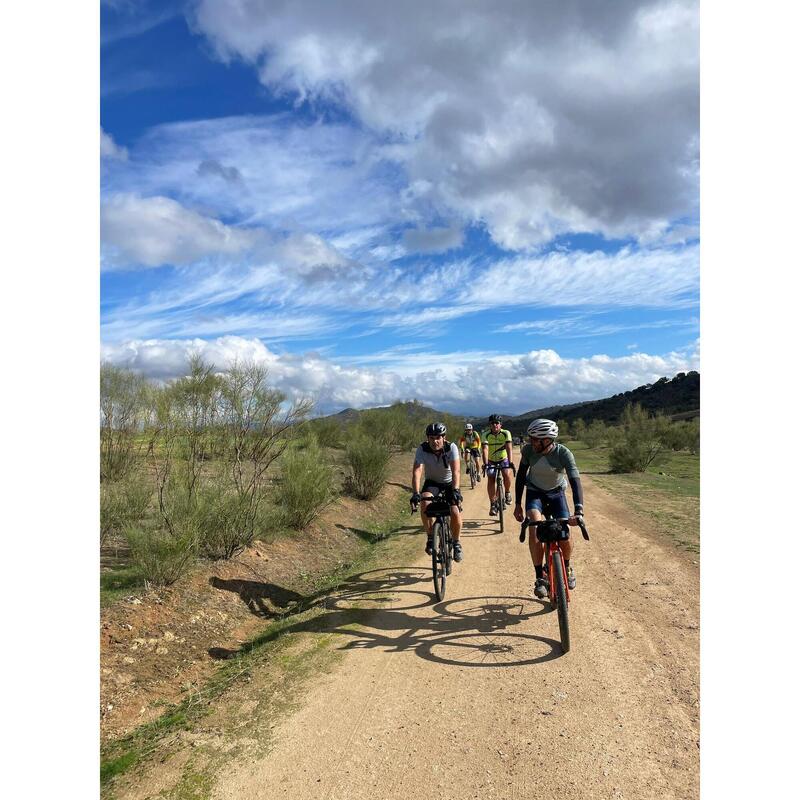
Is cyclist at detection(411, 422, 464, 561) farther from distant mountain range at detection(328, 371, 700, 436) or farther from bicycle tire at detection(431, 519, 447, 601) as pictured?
distant mountain range at detection(328, 371, 700, 436)

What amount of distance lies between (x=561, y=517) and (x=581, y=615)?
4.21 ft

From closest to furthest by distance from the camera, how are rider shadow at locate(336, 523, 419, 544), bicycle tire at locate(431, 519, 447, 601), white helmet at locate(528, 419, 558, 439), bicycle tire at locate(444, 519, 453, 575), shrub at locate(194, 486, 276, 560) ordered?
white helmet at locate(528, 419, 558, 439)
bicycle tire at locate(431, 519, 447, 601)
bicycle tire at locate(444, 519, 453, 575)
shrub at locate(194, 486, 276, 560)
rider shadow at locate(336, 523, 419, 544)

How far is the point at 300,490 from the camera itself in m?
11.5

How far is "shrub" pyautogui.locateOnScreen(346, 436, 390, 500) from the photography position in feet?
51.9

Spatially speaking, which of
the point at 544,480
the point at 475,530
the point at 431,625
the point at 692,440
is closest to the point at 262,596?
the point at 431,625

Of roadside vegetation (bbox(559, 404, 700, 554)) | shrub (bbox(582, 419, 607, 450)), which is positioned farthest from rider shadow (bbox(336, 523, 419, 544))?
shrub (bbox(582, 419, 607, 450))

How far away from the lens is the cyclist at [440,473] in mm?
7484

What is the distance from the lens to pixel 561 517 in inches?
237

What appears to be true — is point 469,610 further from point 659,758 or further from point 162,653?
point 162,653

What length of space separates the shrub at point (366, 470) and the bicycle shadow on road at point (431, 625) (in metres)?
7.68

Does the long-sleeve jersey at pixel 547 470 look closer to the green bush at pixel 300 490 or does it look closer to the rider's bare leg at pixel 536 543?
the rider's bare leg at pixel 536 543

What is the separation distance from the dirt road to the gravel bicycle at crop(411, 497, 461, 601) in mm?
298
